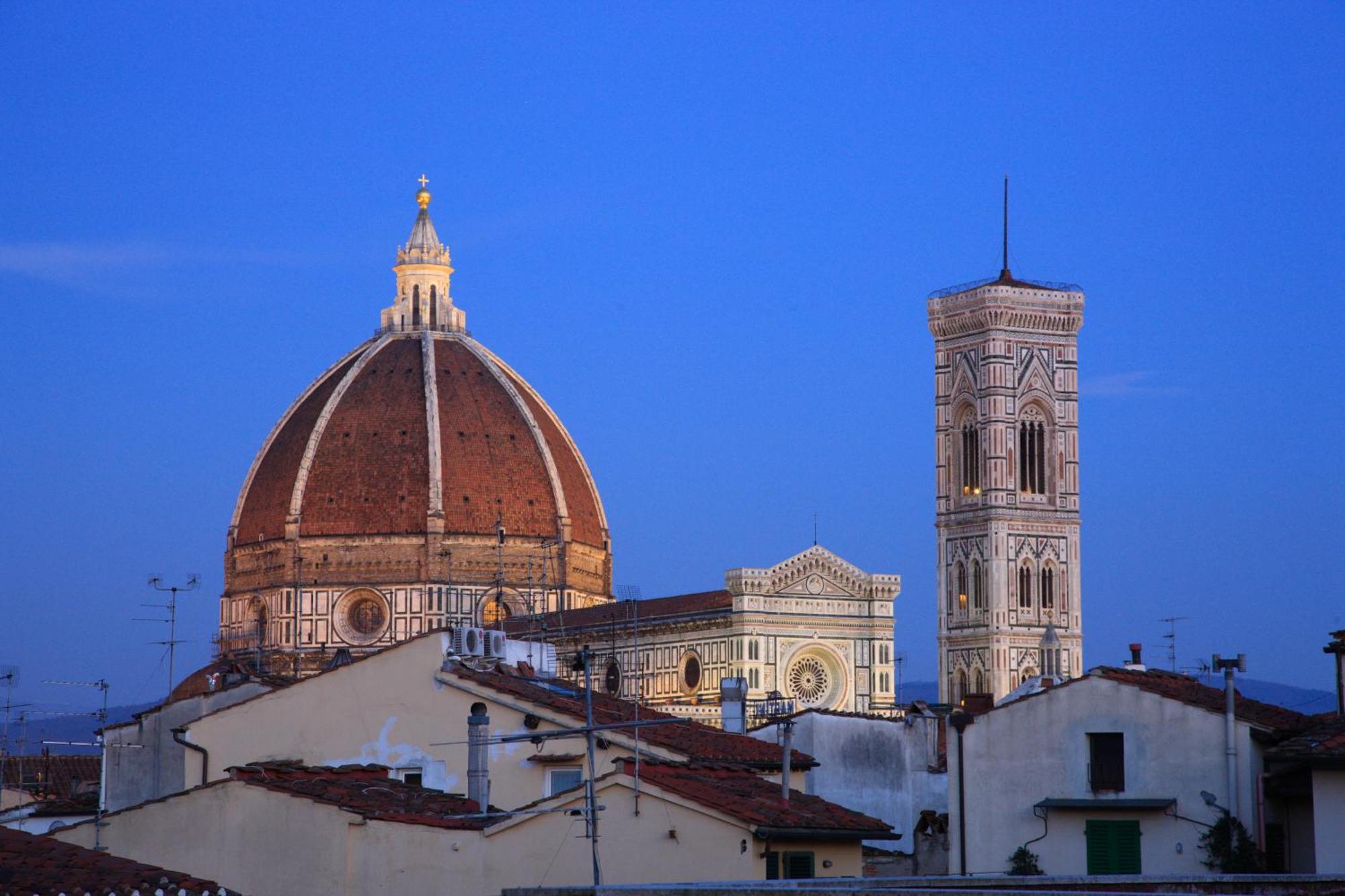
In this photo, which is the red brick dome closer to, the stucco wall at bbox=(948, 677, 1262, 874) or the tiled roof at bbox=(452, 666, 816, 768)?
the tiled roof at bbox=(452, 666, 816, 768)

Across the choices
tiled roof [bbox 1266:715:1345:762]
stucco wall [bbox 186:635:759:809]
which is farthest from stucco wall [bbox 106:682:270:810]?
tiled roof [bbox 1266:715:1345:762]

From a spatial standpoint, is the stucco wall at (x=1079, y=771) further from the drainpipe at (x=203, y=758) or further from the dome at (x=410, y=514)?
the dome at (x=410, y=514)

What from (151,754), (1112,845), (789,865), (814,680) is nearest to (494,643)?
(151,754)

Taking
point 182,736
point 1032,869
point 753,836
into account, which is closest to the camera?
point 753,836

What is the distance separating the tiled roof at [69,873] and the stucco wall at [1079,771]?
27.2ft

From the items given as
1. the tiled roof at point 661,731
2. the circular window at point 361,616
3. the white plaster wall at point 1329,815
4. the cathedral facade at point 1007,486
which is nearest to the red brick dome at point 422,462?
the circular window at point 361,616

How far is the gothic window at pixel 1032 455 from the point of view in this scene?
8719cm

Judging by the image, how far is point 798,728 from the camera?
95.3 ft

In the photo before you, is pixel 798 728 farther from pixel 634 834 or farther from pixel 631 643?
pixel 631 643

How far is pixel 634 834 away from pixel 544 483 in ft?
232

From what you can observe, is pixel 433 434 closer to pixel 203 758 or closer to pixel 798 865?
pixel 203 758

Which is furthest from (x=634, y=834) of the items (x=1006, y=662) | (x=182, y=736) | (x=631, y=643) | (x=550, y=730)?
(x=1006, y=662)

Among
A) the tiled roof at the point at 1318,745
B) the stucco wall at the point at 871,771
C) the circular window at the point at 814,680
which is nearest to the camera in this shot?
the tiled roof at the point at 1318,745

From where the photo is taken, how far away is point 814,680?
76.0m
